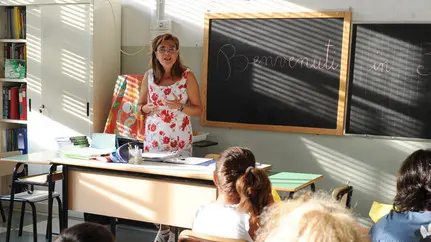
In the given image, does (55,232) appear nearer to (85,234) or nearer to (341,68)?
(341,68)

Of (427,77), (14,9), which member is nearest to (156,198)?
(427,77)

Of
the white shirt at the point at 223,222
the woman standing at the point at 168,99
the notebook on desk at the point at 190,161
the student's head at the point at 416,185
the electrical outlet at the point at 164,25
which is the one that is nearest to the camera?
the student's head at the point at 416,185

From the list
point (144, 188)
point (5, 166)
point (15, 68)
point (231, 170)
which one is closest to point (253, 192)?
point (231, 170)

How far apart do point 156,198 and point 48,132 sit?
2.17m

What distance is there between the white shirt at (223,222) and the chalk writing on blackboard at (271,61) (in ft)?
8.24

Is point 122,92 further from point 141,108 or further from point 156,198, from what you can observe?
point 156,198

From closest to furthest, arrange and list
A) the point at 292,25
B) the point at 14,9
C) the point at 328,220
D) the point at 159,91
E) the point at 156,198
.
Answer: the point at 328,220
the point at 156,198
the point at 159,91
the point at 292,25
the point at 14,9

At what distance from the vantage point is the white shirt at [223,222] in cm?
212

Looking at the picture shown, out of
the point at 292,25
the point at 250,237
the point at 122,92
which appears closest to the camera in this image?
the point at 250,237

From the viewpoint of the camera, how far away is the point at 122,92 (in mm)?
4848

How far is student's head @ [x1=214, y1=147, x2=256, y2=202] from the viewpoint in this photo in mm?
2266

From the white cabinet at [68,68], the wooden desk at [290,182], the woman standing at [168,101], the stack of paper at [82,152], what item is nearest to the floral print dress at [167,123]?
the woman standing at [168,101]

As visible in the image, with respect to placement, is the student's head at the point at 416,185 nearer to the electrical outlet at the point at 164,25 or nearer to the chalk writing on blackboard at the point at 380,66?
the chalk writing on blackboard at the point at 380,66

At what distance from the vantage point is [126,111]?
4.76 metres
